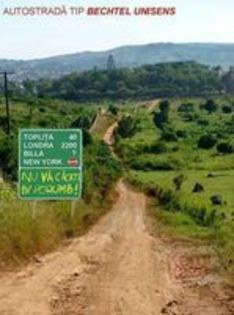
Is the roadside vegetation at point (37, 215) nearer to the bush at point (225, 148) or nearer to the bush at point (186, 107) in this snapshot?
the bush at point (225, 148)

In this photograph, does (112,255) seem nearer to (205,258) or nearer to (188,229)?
(205,258)

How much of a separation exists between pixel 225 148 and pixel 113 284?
78.2m

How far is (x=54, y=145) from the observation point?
2541 cm

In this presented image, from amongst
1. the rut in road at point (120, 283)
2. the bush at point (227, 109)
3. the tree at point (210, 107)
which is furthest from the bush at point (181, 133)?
the rut in road at point (120, 283)

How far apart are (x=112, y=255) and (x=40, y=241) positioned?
72.5 inches

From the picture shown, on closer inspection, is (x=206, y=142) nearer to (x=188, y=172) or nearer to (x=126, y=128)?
(x=126, y=128)

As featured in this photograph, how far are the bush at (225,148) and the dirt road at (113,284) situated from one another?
228 feet

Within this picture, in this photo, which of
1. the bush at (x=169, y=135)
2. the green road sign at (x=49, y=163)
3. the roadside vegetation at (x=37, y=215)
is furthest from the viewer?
the bush at (x=169, y=135)

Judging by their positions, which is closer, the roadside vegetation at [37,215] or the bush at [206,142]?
the roadside vegetation at [37,215]

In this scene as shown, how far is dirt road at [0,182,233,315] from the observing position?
630 inches

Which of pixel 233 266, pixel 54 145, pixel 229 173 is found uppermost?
pixel 54 145

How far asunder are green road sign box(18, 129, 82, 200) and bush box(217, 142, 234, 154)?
229 feet

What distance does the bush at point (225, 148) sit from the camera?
94938 mm

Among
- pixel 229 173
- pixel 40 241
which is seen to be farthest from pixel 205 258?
pixel 229 173
